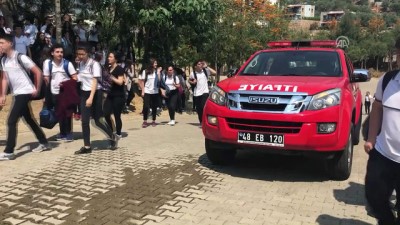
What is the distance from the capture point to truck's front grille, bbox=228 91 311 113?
5.21m

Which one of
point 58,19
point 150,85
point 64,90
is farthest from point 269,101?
point 58,19

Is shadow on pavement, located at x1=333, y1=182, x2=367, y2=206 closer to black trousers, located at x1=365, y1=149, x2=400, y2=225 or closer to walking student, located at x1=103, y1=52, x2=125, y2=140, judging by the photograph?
black trousers, located at x1=365, y1=149, x2=400, y2=225

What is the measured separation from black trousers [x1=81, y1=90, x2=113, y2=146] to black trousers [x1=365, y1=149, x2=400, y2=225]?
475 centimetres

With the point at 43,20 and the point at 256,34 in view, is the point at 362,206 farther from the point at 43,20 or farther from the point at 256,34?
the point at 256,34

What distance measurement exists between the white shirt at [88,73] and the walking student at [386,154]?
462 centimetres

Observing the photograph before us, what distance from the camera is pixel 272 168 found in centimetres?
633

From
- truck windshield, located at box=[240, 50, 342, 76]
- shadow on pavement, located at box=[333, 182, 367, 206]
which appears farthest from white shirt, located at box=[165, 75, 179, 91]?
shadow on pavement, located at box=[333, 182, 367, 206]

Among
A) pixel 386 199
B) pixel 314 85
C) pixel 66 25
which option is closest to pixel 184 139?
pixel 314 85

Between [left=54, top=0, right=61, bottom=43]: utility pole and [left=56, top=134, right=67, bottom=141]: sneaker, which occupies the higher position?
[left=54, top=0, right=61, bottom=43]: utility pole

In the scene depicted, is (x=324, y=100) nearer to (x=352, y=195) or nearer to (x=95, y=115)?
(x=352, y=195)

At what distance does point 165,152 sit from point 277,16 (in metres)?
22.4

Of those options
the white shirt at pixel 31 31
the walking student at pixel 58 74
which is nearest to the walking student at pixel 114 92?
the walking student at pixel 58 74

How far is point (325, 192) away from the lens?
5.15 m

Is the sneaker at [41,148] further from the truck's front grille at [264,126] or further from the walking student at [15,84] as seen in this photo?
the truck's front grille at [264,126]
